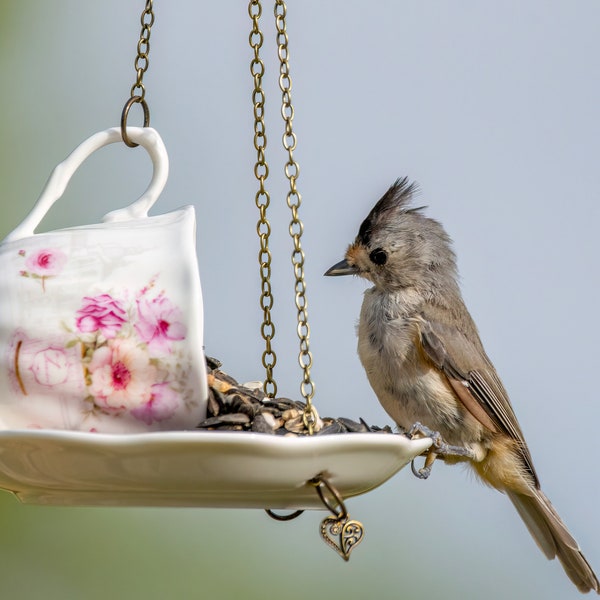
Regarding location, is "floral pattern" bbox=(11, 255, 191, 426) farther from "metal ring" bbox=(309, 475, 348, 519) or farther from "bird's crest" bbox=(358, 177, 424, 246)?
"bird's crest" bbox=(358, 177, 424, 246)

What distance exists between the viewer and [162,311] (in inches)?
60.3

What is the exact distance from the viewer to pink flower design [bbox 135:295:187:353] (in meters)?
1.52

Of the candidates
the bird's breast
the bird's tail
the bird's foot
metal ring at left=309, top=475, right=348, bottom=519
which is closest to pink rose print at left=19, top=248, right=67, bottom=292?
metal ring at left=309, top=475, right=348, bottom=519

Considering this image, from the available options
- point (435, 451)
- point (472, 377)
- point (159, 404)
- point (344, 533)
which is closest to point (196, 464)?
point (159, 404)

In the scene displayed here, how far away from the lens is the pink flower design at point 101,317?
1.53 meters

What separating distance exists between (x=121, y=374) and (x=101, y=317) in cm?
9

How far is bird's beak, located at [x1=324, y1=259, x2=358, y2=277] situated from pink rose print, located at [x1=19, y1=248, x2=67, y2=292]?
4.87ft

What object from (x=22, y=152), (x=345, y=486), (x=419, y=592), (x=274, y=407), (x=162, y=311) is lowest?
(x=419, y=592)

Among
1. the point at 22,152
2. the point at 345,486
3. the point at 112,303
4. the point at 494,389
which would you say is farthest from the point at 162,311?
the point at 22,152

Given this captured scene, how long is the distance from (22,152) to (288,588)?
1516 millimetres

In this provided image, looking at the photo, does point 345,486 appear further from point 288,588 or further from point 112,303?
point 288,588

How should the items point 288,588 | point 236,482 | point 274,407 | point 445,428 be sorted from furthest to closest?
point 288,588
point 445,428
point 274,407
point 236,482

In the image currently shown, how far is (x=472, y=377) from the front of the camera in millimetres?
2750

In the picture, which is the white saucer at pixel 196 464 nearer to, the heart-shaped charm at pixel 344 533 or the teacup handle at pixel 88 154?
the heart-shaped charm at pixel 344 533
